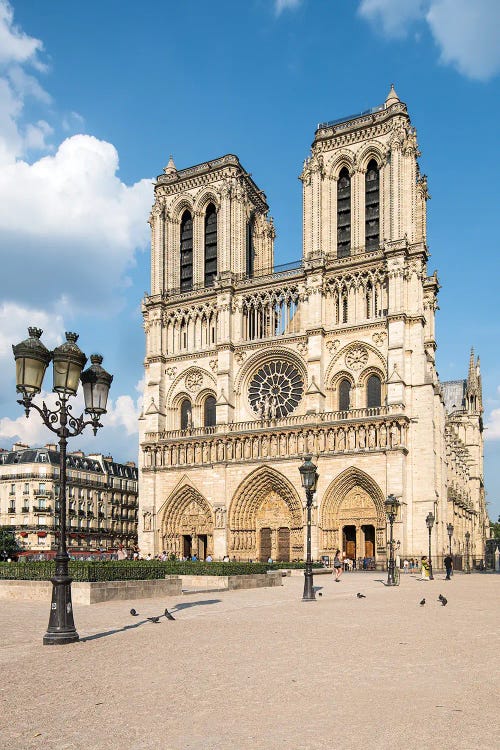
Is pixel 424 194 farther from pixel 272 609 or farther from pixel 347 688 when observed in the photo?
pixel 347 688

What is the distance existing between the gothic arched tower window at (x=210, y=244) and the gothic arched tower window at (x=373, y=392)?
47.9 feet

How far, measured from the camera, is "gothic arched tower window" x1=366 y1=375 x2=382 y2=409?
Answer: 159 feet

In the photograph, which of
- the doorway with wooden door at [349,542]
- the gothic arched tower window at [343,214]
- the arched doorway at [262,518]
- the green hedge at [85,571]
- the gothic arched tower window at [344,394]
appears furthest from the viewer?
the gothic arched tower window at [343,214]

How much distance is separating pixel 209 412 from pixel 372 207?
1781 cm

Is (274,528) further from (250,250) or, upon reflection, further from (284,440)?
(250,250)

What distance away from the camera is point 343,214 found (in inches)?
2082

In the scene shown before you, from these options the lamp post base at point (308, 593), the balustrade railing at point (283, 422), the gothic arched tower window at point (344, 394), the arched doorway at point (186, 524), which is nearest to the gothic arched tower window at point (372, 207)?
the gothic arched tower window at point (344, 394)

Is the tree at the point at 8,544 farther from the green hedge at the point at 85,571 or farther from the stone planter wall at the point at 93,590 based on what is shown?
the stone planter wall at the point at 93,590

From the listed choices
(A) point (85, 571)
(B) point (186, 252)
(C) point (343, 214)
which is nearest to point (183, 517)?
(B) point (186, 252)

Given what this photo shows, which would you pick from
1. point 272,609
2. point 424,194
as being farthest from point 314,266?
point 272,609

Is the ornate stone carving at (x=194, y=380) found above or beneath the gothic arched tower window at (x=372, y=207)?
beneath

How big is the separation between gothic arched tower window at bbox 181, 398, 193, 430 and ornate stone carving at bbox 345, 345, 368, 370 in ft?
40.8

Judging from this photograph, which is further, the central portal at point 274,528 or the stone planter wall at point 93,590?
the central portal at point 274,528

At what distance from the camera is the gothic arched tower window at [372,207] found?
5122cm
